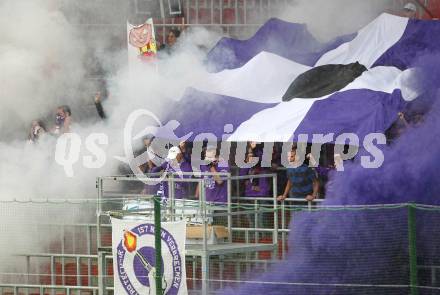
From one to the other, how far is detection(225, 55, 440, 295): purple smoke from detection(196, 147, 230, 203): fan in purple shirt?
70.6 inches

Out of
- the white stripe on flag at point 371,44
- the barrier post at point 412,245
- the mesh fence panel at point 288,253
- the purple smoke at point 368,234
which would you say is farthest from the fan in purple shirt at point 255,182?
the barrier post at point 412,245

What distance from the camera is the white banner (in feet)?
39.5

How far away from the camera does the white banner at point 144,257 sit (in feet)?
39.5

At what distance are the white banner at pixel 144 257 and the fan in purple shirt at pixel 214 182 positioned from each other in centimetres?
208

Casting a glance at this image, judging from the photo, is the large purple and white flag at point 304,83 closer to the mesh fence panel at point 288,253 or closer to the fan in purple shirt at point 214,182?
the fan in purple shirt at point 214,182

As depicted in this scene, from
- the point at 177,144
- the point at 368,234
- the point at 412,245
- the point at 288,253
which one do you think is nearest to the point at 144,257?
the point at 288,253

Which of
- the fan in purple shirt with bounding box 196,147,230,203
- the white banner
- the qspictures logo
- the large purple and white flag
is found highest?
the large purple and white flag

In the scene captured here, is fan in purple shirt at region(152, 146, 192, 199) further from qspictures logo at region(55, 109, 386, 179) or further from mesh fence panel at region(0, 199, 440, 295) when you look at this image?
mesh fence panel at region(0, 199, 440, 295)

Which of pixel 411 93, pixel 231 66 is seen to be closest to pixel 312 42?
pixel 231 66

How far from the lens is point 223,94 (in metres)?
16.2

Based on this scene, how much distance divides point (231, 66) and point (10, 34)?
4.05m

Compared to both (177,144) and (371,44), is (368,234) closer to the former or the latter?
(371,44)

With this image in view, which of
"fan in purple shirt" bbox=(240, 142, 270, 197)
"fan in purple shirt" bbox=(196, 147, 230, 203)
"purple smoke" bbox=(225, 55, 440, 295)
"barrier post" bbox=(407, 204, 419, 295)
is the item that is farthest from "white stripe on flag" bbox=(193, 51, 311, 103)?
"barrier post" bbox=(407, 204, 419, 295)

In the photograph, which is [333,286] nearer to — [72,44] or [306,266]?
[306,266]
